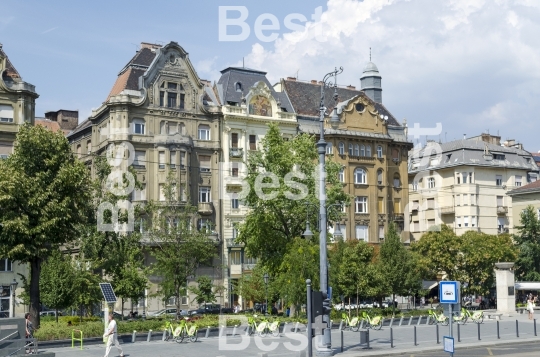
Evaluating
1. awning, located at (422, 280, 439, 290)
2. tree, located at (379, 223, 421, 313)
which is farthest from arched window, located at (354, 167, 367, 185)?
tree, located at (379, 223, 421, 313)

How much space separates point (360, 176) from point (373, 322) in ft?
107

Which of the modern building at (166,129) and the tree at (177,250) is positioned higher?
the modern building at (166,129)

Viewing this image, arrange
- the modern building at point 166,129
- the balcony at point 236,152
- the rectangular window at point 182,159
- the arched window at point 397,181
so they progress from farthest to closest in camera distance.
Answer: the arched window at point 397,181 < the balcony at point 236,152 < the rectangular window at point 182,159 < the modern building at point 166,129

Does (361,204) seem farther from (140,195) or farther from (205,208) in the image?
(140,195)

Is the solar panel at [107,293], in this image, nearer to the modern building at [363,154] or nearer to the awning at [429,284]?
the modern building at [363,154]

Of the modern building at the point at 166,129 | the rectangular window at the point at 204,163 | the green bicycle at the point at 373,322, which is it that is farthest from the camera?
the rectangular window at the point at 204,163

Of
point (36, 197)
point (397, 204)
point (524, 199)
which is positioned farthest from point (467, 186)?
point (36, 197)

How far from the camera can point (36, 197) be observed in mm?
A: 32875

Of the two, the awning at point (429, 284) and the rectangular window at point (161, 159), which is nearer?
the rectangular window at point (161, 159)

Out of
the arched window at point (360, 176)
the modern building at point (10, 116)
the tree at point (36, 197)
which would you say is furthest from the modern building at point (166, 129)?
the tree at point (36, 197)

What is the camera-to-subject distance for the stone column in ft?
167

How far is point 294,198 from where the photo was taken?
43594 mm

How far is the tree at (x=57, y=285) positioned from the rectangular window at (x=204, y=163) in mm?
23236

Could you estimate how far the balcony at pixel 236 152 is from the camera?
6259 cm
